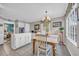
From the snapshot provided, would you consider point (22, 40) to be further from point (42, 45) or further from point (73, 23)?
point (73, 23)

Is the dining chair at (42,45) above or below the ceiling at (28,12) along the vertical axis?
below

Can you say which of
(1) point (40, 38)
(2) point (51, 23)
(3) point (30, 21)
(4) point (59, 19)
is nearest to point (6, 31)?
(3) point (30, 21)

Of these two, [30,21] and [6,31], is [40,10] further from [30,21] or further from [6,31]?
[6,31]

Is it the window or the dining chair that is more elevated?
A: the window

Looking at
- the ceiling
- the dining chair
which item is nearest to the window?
the ceiling

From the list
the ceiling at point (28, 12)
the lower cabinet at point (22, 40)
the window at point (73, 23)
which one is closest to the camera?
the ceiling at point (28, 12)

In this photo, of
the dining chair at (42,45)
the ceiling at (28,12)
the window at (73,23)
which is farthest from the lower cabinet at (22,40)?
the window at (73,23)

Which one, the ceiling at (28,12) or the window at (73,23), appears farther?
the window at (73,23)

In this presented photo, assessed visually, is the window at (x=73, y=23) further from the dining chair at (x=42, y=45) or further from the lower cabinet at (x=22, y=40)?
the lower cabinet at (x=22, y=40)

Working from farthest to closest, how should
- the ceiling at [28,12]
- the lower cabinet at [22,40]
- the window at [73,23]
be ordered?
the lower cabinet at [22,40]
the window at [73,23]
the ceiling at [28,12]

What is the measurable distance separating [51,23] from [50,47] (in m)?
0.66

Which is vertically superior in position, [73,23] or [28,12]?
[28,12]

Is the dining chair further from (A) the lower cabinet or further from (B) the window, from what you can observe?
(B) the window

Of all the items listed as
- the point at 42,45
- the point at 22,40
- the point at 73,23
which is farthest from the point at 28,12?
the point at 73,23
